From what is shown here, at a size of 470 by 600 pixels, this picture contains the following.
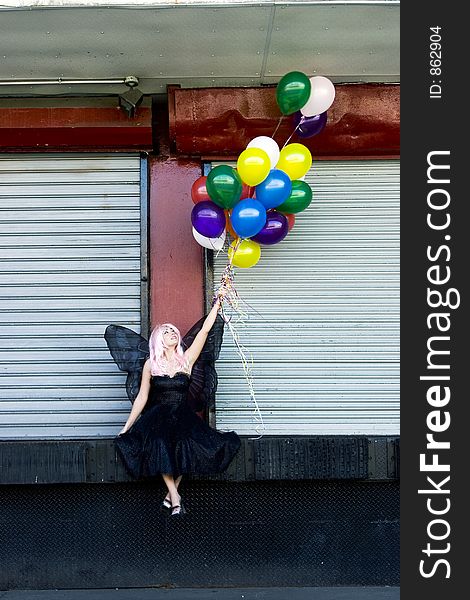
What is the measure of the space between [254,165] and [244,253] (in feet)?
2.59

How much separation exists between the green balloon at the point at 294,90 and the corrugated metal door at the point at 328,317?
36.7 inches

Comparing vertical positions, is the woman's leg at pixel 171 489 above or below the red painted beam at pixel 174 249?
below

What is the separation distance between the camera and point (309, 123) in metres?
7.05

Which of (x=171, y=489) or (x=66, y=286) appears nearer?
(x=171, y=489)

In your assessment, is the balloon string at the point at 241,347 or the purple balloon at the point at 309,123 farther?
the balloon string at the point at 241,347

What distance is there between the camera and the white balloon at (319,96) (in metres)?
6.83

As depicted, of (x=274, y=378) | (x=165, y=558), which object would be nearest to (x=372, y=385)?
(x=274, y=378)

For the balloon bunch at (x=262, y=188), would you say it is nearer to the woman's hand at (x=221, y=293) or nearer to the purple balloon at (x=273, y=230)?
the purple balloon at (x=273, y=230)

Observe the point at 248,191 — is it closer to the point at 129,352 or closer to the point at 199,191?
the point at 199,191

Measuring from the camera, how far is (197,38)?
656 centimetres

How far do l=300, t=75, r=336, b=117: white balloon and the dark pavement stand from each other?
3.88 m

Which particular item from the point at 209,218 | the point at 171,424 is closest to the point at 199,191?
the point at 209,218

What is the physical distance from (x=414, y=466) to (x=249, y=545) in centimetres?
171

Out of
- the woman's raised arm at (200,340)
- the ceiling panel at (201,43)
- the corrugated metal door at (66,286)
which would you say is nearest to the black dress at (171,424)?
the woman's raised arm at (200,340)
